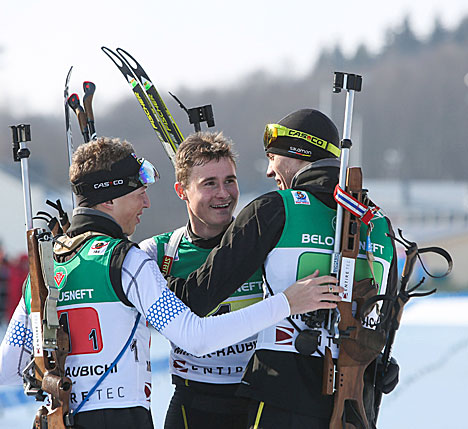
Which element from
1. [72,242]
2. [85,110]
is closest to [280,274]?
[72,242]

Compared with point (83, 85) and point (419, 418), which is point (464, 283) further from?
point (83, 85)

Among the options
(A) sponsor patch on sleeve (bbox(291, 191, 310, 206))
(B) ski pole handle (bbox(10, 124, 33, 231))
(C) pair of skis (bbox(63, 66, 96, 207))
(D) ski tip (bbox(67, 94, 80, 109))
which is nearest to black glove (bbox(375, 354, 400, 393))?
(A) sponsor patch on sleeve (bbox(291, 191, 310, 206))

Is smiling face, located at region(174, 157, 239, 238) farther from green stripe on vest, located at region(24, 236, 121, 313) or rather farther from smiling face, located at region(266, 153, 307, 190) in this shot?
green stripe on vest, located at region(24, 236, 121, 313)

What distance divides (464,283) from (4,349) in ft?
88.5

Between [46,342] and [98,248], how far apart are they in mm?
318

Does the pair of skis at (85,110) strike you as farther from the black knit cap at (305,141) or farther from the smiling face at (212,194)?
the black knit cap at (305,141)

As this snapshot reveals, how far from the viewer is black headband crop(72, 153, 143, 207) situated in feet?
7.89

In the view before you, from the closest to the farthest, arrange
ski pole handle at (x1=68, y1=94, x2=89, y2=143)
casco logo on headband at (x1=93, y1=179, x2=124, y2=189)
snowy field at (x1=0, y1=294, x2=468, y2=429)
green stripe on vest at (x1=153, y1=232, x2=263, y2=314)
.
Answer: casco logo on headband at (x1=93, y1=179, x2=124, y2=189), green stripe on vest at (x1=153, y1=232, x2=263, y2=314), ski pole handle at (x1=68, y1=94, x2=89, y2=143), snowy field at (x1=0, y1=294, x2=468, y2=429)

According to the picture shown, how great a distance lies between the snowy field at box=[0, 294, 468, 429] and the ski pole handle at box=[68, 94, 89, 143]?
375 cm

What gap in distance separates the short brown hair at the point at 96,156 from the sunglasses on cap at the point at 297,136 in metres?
0.49

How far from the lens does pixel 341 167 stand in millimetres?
2273

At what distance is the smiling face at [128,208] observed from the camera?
2.45m

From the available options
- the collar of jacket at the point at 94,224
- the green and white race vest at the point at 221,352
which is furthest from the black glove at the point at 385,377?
the collar of jacket at the point at 94,224

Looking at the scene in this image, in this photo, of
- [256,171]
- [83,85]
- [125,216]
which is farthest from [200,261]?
[256,171]
